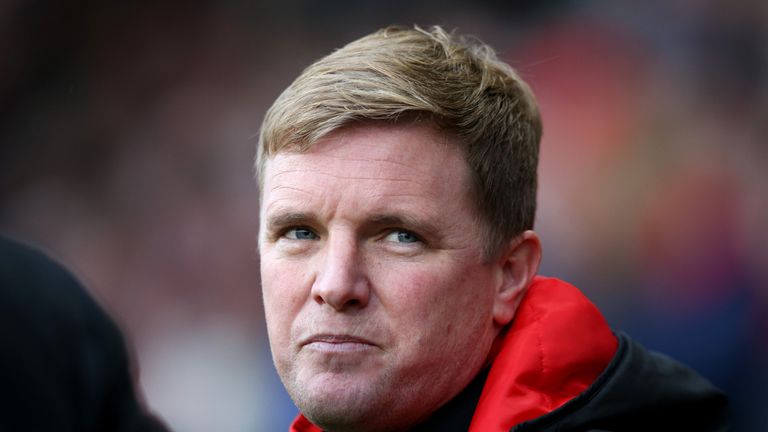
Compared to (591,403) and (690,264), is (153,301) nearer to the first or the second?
(690,264)

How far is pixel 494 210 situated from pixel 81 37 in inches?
189

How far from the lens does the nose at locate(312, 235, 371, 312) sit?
7.57ft

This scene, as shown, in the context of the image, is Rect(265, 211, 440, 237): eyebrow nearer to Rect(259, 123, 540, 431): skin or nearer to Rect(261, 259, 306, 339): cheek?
Rect(259, 123, 540, 431): skin

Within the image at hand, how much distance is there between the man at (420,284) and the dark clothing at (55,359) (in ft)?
1.40

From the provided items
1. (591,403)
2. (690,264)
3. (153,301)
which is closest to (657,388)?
(591,403)

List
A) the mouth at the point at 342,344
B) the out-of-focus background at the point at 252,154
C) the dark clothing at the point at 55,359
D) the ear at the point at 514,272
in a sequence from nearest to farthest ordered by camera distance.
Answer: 1. the dark clothing at the point at 55,359
2. the mouth at the point at 342,344
3. the ear at the point at 514,272
4. the out-of-focus background at the point at 252,154

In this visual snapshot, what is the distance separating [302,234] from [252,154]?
3.93 metres

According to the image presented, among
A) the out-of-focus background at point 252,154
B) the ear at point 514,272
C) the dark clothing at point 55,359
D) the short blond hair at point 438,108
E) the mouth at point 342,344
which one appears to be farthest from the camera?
the out-of-focus background at point 252,154

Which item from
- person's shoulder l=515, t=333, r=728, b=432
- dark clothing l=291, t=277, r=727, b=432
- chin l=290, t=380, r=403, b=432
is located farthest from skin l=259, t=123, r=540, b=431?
person's shoulder l=515, t=333, r=728, b=432

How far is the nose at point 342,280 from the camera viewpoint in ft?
7.57

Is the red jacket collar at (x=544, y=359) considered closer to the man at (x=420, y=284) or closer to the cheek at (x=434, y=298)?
the man at (x=420, y=284)

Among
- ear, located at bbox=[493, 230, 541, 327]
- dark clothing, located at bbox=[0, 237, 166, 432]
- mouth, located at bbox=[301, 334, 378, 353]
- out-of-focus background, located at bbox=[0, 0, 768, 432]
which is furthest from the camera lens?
out-of-focus background, located at bbox=[0, 0, 768, 432]

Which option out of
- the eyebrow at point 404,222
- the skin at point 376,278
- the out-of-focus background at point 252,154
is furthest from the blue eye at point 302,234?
the out-of-focus background at point 252,154

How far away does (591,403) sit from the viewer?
2.30m
